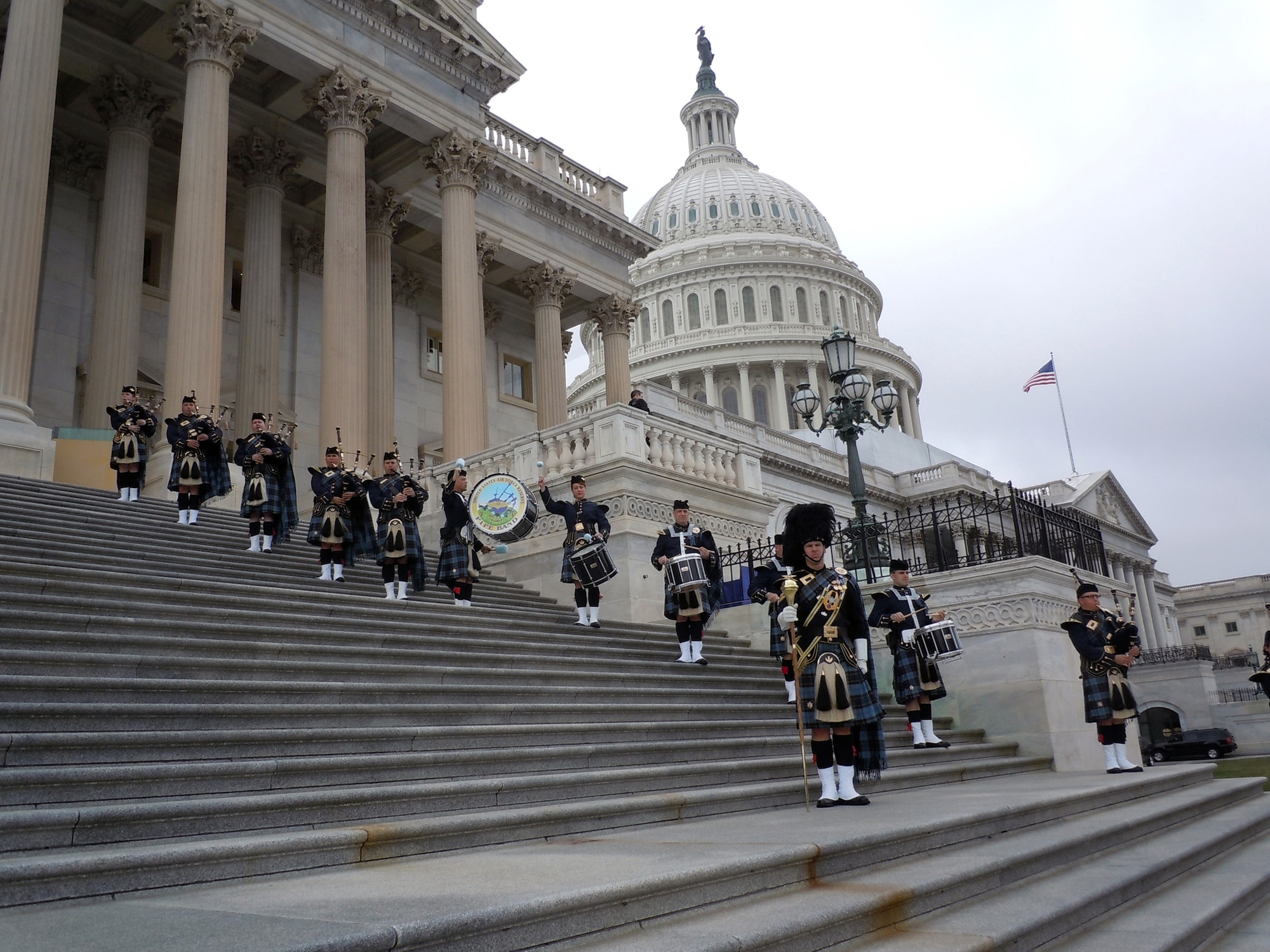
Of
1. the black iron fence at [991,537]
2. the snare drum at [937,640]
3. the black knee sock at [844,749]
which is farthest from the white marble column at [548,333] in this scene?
the black knee sock at [844,749]

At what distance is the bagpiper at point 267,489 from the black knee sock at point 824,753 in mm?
8808

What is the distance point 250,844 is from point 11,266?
47.7ft

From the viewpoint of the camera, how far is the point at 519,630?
12.0 meters

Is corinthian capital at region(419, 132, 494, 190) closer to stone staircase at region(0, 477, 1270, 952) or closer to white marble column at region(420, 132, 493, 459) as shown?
white marble column at region(420, 132, 493, 459)

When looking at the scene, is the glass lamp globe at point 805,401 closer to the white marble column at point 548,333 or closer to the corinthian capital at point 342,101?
the white marble column at point 548,333

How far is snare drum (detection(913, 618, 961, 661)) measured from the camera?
455 inches

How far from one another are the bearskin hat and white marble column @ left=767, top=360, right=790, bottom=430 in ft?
242

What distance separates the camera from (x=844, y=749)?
7098 millimetres

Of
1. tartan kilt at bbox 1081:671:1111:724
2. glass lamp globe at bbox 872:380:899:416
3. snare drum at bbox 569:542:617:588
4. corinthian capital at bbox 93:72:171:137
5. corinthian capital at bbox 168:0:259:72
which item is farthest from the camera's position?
corinthian capital at bbox 93:72:171:137

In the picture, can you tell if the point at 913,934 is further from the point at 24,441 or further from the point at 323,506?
the point at 24,441

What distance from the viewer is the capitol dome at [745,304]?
84.4 meters

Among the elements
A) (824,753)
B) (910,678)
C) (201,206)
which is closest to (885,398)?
(910,678)

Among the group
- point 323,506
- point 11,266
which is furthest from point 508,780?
point 11,266

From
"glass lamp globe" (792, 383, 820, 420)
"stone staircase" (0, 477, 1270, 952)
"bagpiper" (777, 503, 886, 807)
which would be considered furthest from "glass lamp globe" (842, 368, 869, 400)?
"bagpiper" (777, 503, 886, 807)
